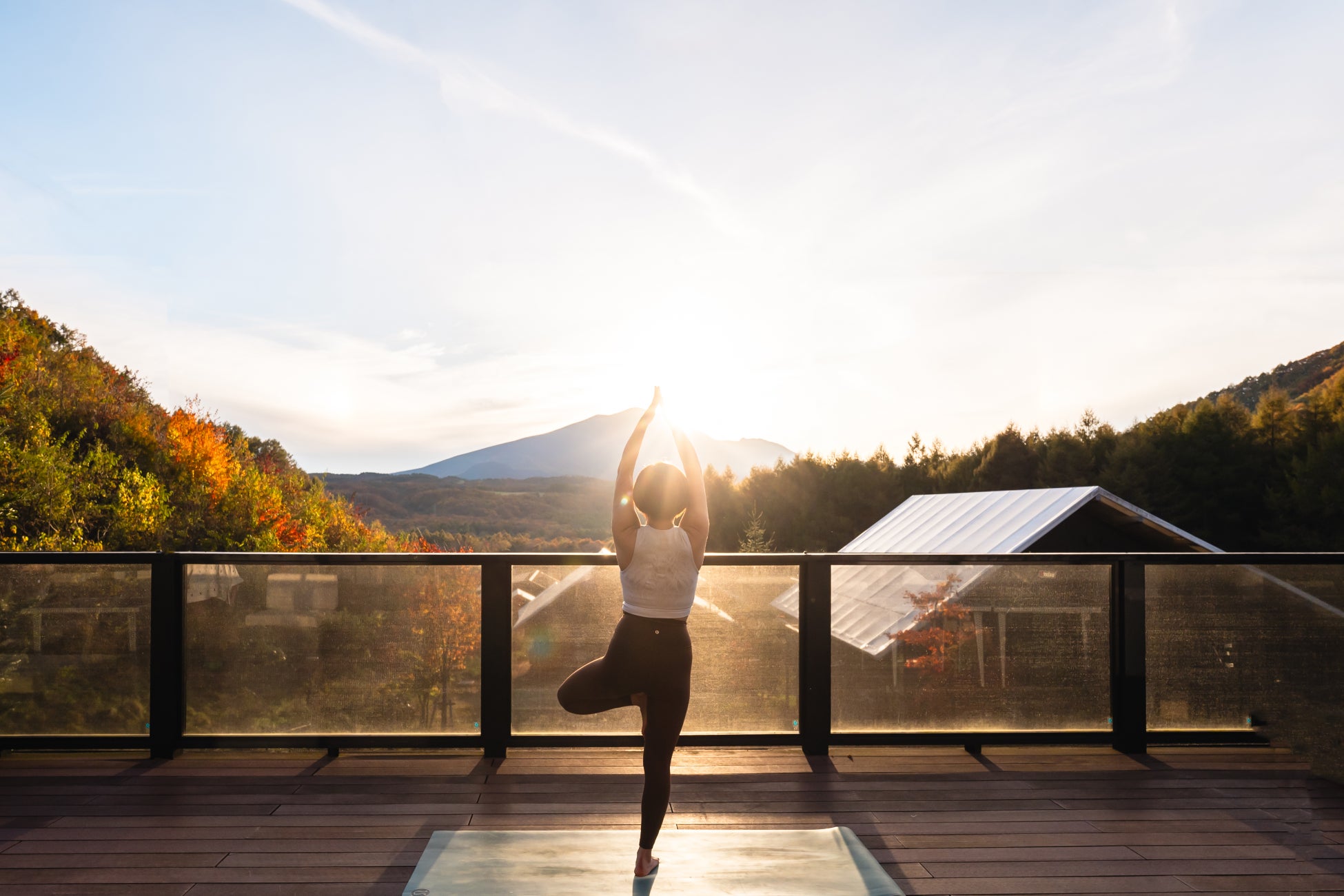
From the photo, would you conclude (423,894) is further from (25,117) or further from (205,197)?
(25,117)

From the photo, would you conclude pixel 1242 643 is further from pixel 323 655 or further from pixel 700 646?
pixel 323 655

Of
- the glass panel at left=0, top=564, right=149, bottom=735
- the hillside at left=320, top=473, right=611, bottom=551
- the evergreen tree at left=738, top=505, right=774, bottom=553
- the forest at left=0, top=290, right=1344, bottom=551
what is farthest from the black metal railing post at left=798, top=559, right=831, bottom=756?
the hillside at left=320, top=473, right=611, bottom=551

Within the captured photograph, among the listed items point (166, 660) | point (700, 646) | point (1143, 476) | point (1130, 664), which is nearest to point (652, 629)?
point (700, 646)

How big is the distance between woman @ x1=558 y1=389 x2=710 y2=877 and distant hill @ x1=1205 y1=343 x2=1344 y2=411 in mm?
55984

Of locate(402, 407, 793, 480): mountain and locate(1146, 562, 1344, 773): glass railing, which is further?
locate(402, 407, 793, 480): mountain

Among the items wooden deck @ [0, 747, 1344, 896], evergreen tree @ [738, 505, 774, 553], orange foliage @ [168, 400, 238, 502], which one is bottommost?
evergreen tree @ [738, 505, 774, 553]

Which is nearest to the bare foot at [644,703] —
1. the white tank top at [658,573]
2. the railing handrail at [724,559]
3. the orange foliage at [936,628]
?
the white tank top at [658,573]

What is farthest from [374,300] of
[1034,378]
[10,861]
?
[1034,378]

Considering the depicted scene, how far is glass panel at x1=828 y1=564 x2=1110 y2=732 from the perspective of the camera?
14.9 ft

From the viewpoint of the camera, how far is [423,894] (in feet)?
8.74

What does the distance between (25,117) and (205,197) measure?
7.55ft

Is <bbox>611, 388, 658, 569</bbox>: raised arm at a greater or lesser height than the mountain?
lesser

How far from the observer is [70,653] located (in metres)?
4.34

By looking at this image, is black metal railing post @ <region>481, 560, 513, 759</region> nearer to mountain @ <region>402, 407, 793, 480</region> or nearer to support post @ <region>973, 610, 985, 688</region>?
support post @ <region>973, 610, 985, 688</region>
